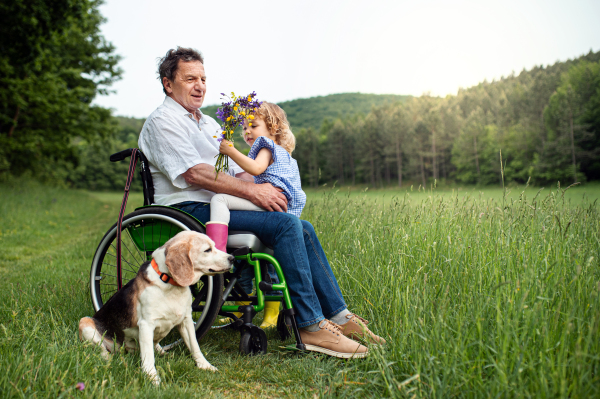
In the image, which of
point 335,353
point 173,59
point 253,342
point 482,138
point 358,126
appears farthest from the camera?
point 358,126

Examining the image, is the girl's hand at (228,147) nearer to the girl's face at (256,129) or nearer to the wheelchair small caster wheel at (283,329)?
the girl's face at (256,129)

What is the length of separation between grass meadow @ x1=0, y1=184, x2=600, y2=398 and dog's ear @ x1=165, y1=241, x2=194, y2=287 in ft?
1.67

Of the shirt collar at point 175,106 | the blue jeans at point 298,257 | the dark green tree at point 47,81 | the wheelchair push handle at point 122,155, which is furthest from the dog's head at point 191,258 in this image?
the dark green tree at point 47,81

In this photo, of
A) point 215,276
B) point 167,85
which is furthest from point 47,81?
point 215,276

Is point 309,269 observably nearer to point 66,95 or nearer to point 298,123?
point 66,95

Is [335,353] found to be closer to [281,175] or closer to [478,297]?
[478,297]

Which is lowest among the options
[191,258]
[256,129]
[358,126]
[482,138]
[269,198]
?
[191,258]

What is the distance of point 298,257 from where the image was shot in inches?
97.8

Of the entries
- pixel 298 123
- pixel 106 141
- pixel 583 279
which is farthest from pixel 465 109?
pixel 583 279

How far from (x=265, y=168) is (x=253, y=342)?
120 cm

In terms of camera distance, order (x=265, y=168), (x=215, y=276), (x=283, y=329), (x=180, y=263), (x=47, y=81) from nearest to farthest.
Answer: (x=180, y=263), (x=215, y=276), (x=265, y=168), (x=283, y=329), (x=47, y=81)

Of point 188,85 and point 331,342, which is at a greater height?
point 188,85

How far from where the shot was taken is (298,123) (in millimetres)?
96312

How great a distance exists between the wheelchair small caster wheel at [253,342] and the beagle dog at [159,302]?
0.95 ft
